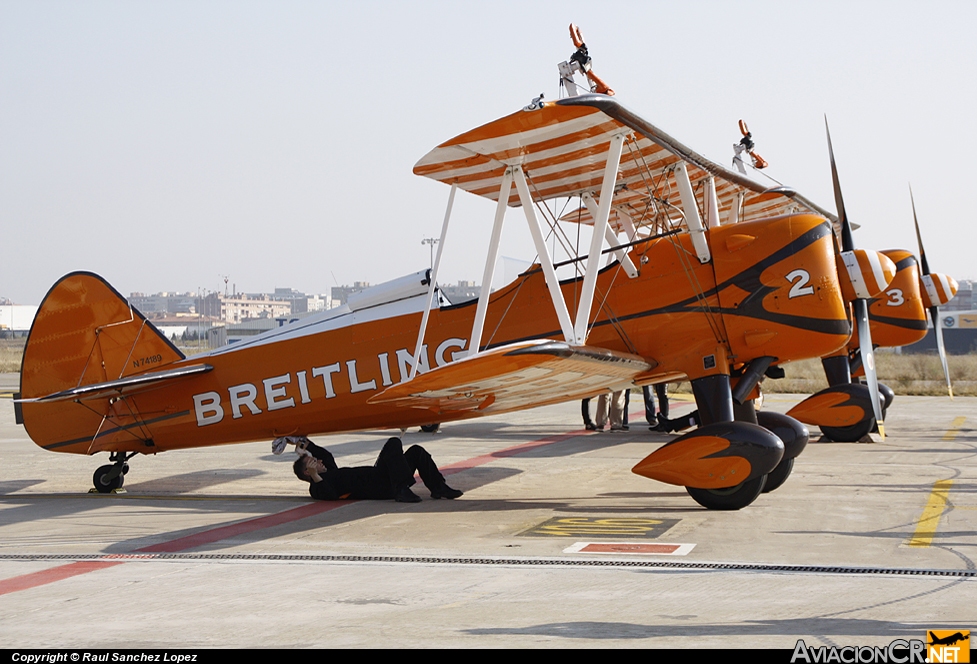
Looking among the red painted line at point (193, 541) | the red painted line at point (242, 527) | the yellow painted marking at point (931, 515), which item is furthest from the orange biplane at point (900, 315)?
the red painted line at point (242, 527)

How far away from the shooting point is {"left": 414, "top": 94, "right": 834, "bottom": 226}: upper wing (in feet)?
27.0

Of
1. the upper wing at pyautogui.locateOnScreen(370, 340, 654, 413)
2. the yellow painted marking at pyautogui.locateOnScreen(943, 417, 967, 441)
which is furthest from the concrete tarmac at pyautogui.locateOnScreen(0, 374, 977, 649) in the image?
the yellow painted marking at pyautogui.locateOnScreen(943, 417, 967, 441)

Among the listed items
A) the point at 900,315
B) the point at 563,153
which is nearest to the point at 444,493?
the point at 563,153

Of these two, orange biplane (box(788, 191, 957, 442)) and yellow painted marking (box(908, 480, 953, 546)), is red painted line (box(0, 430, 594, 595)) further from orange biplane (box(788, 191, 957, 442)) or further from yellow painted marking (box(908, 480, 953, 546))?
orange biplane (box(788, 191, 957, 442))

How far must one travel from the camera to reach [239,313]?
19788cm

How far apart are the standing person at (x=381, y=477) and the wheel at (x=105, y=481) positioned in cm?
255

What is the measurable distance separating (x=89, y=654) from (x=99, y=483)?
7.46m

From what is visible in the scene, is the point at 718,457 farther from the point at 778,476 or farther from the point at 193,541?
the point at 193,541

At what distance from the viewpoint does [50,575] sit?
643 centimetres

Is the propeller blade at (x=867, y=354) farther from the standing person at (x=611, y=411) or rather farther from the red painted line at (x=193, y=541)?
the standing person at (x=611, y=411)

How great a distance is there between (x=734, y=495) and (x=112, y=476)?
287 inches

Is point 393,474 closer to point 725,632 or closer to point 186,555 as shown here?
point 186,555

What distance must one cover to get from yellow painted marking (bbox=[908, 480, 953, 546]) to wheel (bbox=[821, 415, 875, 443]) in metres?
4.18

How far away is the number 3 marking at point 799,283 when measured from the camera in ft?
29.3
